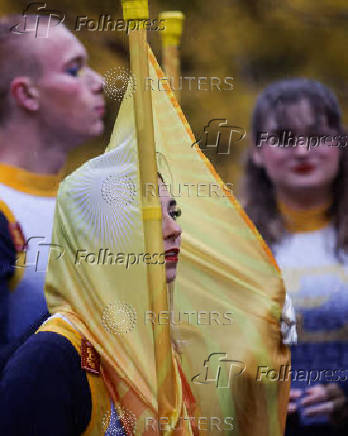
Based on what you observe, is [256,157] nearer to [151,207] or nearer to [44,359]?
Result: [151,207]

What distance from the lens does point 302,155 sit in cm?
269

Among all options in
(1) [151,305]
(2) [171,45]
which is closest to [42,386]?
(1) [151,305]

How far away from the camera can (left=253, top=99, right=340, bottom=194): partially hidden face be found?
8.80ft

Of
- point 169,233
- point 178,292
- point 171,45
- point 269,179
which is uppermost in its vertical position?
point 171,45

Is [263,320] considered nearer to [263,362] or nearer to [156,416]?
[263,362]

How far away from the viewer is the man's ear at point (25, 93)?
98.2 inches

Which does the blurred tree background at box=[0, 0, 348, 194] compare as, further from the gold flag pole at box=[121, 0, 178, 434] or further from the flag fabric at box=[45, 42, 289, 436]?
the gold flag pole at box=[121, 0, 178, 434]

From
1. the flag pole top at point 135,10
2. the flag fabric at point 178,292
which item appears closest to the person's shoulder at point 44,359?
the flag fabric at point 178,292

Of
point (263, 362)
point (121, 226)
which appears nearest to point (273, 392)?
point (263, 362)

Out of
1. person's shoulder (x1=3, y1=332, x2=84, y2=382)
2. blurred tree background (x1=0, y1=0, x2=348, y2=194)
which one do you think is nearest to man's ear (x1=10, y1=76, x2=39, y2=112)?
blurred tree background (x1=0, y1=0, x2=348, y2=194)

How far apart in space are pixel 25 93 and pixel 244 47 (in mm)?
671

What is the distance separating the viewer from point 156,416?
83.0 inches

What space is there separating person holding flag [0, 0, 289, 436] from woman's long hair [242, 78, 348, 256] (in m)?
0.23

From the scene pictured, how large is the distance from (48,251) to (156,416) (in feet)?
1.88
